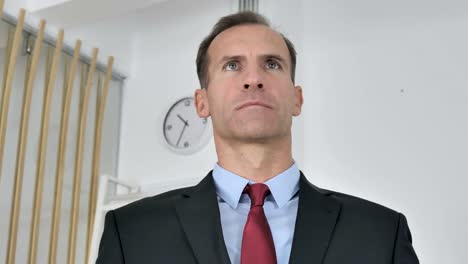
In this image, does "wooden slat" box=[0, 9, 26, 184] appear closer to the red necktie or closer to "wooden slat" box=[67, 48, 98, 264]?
"wooden slat" box=[67, 48, 98, 264]

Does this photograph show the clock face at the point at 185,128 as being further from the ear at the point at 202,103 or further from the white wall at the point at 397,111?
the ear at the point at 202,103

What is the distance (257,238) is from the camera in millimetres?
1144

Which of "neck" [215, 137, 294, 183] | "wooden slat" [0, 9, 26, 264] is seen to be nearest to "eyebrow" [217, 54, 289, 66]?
"neck" [215, 137, 294, 183]

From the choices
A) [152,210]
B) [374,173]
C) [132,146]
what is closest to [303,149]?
[374,173]

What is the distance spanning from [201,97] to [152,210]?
33 cm

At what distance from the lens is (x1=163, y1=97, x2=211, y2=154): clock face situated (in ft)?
10.9

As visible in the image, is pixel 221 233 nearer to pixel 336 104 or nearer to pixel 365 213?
pixel 365 213

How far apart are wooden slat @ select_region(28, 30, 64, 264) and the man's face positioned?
5.33 feet

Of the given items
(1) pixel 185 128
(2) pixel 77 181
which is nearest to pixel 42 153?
(2) pixel 77 181

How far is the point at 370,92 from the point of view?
313 cm

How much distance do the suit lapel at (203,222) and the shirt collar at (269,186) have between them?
0.08ft

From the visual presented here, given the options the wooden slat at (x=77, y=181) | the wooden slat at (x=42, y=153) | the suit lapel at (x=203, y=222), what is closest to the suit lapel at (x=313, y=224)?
the suit lapel at (x=203, y=222)

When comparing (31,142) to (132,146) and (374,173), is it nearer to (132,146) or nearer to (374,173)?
(132,146)

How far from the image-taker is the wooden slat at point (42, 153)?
280 centimetres
